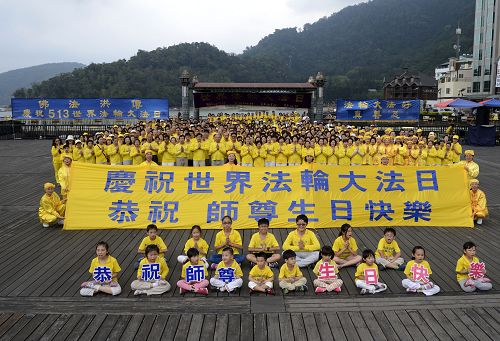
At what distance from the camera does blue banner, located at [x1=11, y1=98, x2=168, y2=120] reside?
2792cm

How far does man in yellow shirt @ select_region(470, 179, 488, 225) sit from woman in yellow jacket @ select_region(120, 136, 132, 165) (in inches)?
384

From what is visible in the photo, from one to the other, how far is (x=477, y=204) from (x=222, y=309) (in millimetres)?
7247

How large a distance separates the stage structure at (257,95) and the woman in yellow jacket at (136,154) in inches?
596

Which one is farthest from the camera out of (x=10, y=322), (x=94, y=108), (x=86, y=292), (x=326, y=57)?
(x=326, y=57)

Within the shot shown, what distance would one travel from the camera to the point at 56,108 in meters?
28.0

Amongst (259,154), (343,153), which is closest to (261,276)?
(259,154)

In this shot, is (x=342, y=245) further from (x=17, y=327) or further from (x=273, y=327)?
(x=17, y=327)

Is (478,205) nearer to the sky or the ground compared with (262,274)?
nearer to the sky

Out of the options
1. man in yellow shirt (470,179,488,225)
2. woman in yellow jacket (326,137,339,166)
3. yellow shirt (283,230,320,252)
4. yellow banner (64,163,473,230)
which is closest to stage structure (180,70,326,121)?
woman in yellow jacket (326,137,339,166)

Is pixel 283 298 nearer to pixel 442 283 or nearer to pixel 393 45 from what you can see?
pixel 442 283

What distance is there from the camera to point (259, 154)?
12406mm

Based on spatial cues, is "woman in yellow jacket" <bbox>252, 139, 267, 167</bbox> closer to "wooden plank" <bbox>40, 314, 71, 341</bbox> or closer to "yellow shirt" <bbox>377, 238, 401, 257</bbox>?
"yellow shirt" <bbox>377, 238, 401, 257</bbox>

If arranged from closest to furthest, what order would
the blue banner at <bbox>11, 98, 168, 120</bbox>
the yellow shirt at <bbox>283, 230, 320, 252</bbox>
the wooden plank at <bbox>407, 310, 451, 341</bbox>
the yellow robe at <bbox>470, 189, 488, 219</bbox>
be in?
the wooden plank at <bbox>407, 310, 451, 341</bbox> → the yellow shirt at <bbox>283, 230, 320, 252</bbox> → the yellow robe at <bbox>470, 189, 488, 219</bbox> → the blue banner at <bbox>11, 98, 168, 120</bbox>

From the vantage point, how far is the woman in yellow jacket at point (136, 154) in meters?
12.7
